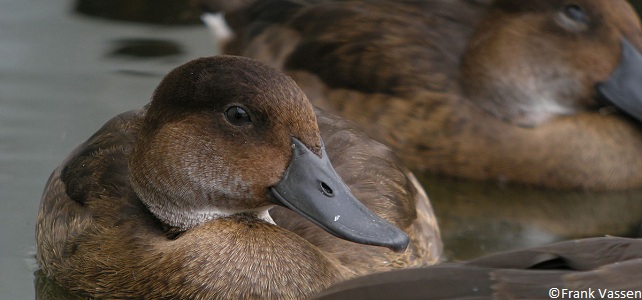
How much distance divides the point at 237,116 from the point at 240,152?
5.5 inches

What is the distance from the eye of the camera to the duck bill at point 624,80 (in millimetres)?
7051

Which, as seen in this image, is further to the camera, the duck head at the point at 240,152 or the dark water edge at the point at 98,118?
the dark water edge at the point at 98,118

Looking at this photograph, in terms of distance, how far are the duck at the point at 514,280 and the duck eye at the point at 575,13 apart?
371cm

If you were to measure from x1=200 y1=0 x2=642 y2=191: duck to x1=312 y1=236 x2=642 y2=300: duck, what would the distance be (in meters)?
3.53

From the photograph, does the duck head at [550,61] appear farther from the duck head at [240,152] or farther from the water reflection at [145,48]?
the duck head at [240,152]

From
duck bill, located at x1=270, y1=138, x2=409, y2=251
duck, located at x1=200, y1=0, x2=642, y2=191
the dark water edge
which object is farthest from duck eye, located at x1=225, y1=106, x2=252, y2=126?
duck, located at x1=200, y1=0, x2=642, y2=191

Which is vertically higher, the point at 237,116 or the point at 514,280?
the point at 514,280

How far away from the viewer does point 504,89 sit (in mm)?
7102

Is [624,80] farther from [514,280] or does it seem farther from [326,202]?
[514,280]

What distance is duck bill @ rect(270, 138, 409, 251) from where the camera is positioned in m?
4.55

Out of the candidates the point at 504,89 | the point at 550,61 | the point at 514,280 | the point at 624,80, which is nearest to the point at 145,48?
the point at 504,89

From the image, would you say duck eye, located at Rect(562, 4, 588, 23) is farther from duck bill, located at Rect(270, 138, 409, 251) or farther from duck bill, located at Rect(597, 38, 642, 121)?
duck bill, located at Rect(270, 138, 409, 251)

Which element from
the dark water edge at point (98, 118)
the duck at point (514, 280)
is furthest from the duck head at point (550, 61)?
the duck at point (514, 280)

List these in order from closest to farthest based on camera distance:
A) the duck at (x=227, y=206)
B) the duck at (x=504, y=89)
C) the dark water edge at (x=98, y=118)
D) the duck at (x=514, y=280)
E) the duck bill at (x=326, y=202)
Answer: the duck at (x=514, y=280) < the duck bill at (x=326, y=202) < the duck at (x=227, y=206) < the dark water edge at (x=98, y=118) < the duck at (x=504, y=89)
